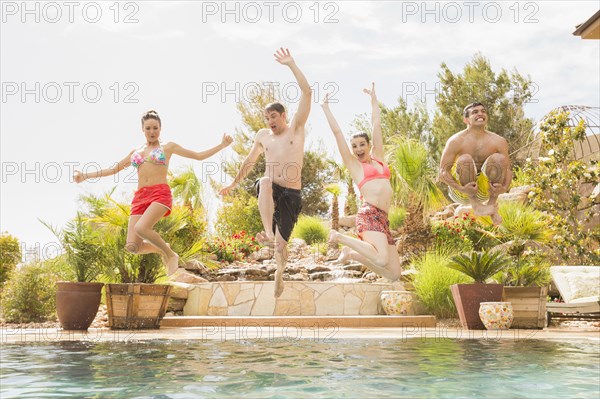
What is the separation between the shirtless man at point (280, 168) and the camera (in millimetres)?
6590

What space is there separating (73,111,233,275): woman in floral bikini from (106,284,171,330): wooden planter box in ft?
14.5

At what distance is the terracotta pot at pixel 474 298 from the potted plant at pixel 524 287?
0.64 meters

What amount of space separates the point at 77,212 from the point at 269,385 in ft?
22.7

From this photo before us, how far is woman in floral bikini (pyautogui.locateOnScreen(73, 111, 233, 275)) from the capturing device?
7.00 metres

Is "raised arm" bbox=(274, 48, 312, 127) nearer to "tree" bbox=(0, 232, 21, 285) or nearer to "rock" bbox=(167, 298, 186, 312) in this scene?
"rock" bbox=(167, 298, 186, 312)

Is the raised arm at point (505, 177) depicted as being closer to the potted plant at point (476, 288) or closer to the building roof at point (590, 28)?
the building roof at point (590, 28)

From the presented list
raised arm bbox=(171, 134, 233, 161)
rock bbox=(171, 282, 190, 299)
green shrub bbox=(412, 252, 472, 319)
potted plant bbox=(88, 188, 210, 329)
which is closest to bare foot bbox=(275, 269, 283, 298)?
raised arm bbox=(171, 134, 233, 161)

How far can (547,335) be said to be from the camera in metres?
10.4

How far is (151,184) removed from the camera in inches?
280

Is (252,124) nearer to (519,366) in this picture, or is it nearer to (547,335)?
(547,335)

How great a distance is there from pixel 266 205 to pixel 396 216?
13.1 metres

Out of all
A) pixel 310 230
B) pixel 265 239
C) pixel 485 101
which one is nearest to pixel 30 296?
pixel 265 239

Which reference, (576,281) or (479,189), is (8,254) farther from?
(479,189)

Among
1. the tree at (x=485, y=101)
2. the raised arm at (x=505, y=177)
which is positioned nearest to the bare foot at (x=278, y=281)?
the raised arm at (x=505, y=177)
